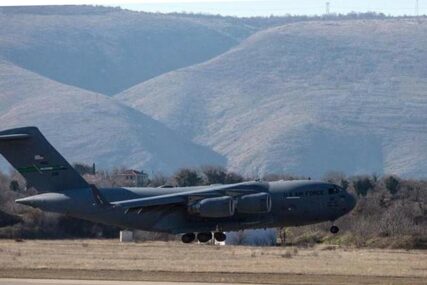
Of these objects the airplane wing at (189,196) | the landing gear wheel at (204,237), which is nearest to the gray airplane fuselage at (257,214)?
the airplane wing at (189,196)

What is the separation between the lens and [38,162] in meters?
63.0

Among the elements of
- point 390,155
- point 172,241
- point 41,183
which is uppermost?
point 41,183

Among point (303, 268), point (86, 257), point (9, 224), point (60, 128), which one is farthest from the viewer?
point (60, 128)

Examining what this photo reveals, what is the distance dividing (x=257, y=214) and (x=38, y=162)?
908cm

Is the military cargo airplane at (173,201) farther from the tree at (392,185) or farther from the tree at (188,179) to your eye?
the tree at (188,179)

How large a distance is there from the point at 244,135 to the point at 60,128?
73.3ft

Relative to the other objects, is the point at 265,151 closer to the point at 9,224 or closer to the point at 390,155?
the point at 390,155

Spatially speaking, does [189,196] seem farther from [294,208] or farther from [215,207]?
[294,208]

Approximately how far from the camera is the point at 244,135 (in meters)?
190

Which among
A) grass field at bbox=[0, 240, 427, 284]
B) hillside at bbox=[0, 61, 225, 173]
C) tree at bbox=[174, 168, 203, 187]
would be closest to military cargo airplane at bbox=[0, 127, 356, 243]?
grass field at bbox=[0, 240, 427, 284]

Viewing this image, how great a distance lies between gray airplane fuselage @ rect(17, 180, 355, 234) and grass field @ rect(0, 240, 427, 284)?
1.15m

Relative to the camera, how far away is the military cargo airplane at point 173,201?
2438 inches

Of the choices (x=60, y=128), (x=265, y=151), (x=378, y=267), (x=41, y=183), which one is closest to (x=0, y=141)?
(x=41, y=183)

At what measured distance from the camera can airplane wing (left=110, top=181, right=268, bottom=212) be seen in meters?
62.1
